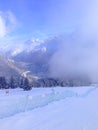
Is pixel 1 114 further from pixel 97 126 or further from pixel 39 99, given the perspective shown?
pixel 39 99

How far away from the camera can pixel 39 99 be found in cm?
2442

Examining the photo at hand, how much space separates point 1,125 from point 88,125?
395 cm

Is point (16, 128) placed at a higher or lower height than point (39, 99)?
lower

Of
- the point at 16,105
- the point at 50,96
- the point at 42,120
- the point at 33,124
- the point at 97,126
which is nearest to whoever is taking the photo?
the point at 97,126

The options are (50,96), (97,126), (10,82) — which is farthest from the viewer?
(10,82)

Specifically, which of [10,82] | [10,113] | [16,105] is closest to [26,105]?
[16,105]

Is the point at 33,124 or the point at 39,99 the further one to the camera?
the point at 39,99

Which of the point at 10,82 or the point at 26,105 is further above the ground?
the point at 10,82

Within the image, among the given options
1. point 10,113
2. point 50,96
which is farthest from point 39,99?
point 10,113

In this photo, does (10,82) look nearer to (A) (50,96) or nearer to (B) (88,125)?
(A) (50,96)

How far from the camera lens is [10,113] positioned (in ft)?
56.4

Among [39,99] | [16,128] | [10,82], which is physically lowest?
[16,128]

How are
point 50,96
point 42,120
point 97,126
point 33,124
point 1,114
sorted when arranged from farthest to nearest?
point 50,96, point 1,114, point 42,120, point 33,124, point 97,126

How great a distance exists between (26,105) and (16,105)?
42.3 inches
